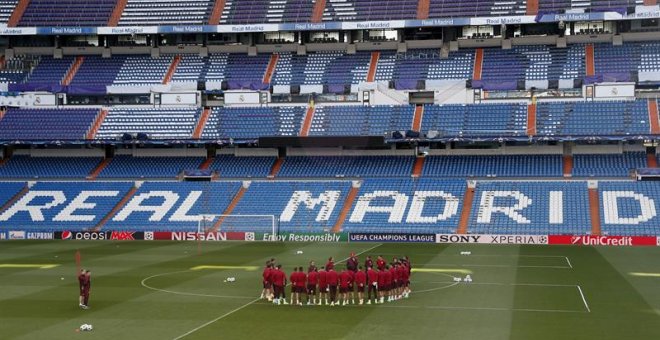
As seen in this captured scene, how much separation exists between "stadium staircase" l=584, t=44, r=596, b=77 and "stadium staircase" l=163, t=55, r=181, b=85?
40781mm

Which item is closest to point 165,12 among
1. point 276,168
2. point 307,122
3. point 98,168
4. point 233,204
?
point 98,168

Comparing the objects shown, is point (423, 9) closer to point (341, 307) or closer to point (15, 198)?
point (15, 198)

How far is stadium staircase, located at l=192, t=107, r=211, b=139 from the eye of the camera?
7650 centimetres

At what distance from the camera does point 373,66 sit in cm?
8212

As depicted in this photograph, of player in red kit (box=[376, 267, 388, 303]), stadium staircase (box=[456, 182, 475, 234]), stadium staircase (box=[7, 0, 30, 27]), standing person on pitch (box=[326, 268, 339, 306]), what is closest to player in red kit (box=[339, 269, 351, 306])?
standing person on pitch (box=[326, 268, 339, 306])

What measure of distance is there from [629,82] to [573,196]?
15858 mm

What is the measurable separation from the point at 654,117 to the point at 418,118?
20.3 metres

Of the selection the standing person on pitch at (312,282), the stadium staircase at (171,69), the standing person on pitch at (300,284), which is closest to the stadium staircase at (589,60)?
the stadium staircase at (171,69)

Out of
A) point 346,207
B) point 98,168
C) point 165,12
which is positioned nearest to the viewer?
point 346,207

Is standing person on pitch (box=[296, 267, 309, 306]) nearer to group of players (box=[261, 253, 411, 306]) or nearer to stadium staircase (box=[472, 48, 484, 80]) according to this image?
group of players (box=[261, 253, 411, 306])

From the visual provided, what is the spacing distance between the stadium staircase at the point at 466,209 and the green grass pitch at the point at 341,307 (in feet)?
35.3

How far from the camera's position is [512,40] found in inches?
3206

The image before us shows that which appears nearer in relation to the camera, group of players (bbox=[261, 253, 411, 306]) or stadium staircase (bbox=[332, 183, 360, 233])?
group of players (bbox=[261, 253, 411, 306])

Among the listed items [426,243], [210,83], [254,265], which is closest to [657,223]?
[426,243]
